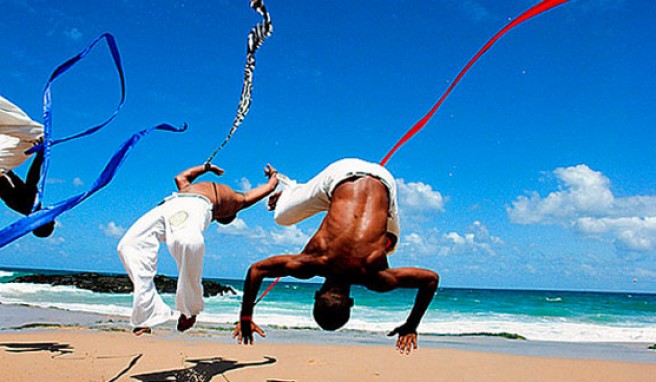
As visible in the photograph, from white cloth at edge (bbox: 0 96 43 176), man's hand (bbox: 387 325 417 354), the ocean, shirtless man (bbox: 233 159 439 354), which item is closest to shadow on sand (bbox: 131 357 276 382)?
shirtless man (bbox: 233 159 439 354)

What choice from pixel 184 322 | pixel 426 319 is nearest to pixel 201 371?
pixel 184 322

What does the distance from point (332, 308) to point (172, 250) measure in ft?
5.56

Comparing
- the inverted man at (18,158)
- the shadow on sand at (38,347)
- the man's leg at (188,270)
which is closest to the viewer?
the man's leg at (188,270)

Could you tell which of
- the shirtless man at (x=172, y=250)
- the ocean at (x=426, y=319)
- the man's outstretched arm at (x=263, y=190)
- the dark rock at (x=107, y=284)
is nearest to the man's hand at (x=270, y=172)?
the man's outstretched arm at (x=263, y=190)

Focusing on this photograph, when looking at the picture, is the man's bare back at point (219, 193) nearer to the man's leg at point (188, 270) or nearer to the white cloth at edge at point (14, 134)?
the man's leg at point (188, 270)

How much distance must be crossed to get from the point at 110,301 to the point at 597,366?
21614 mm

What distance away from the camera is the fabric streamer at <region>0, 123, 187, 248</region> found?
4055mm

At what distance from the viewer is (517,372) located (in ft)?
23.7

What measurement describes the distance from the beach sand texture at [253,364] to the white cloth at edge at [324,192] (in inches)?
72.5

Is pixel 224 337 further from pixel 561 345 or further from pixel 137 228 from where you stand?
pixel 561 345

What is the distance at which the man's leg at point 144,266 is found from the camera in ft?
17.0

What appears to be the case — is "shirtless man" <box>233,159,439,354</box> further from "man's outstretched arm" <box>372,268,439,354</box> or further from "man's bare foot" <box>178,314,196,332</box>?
"man's bare foot" <box>178,314,196,332</box>

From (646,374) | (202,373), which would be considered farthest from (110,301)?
(646,374)

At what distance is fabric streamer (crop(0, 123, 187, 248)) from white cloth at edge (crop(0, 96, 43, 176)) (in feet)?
4.42
